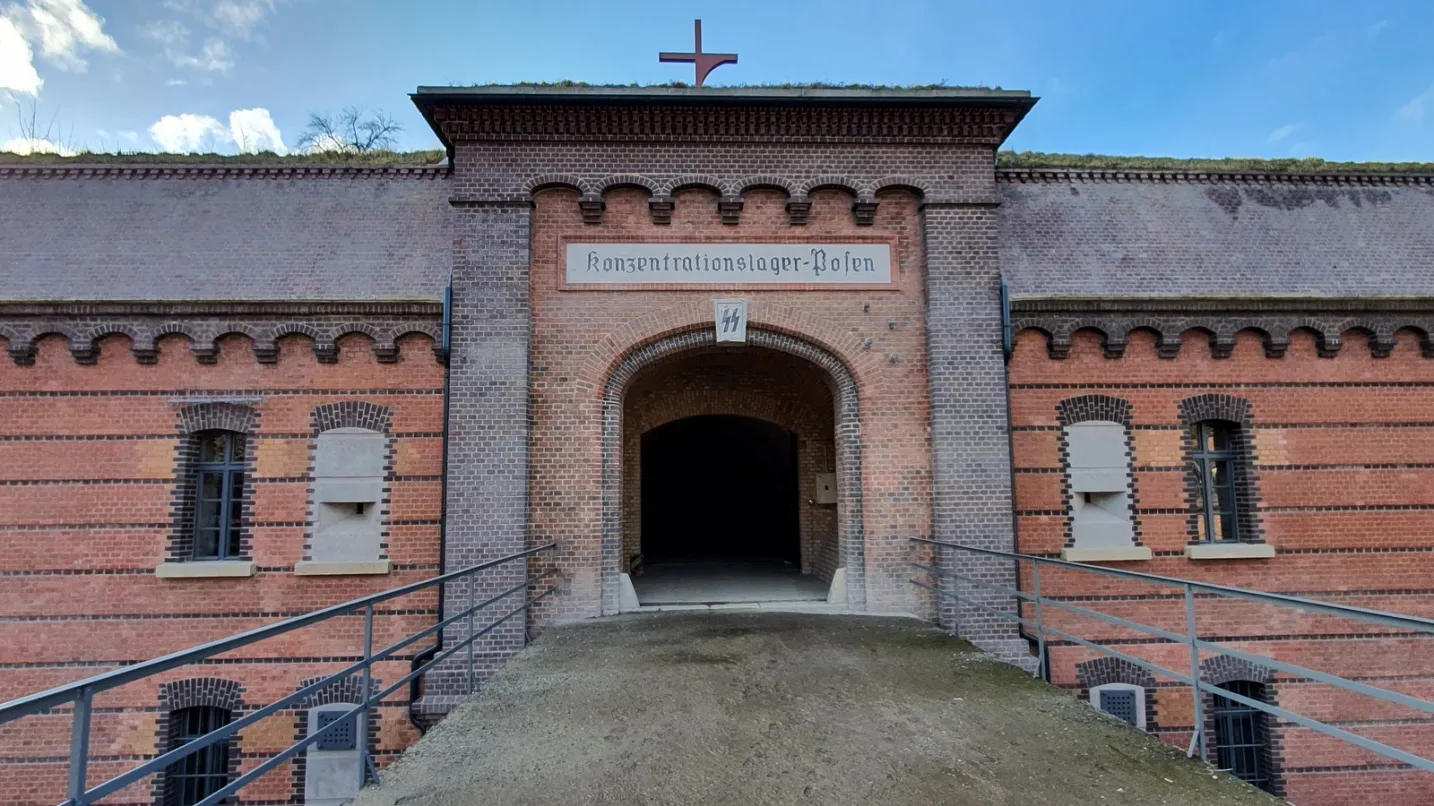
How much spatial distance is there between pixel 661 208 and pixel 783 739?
632cm

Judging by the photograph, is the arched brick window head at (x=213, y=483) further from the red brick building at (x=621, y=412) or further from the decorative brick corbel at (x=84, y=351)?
the decorative brick corbel at (x=84, y=351)

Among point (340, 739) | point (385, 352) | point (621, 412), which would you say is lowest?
point (340, 739)

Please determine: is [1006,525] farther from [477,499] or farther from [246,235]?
[246,235]

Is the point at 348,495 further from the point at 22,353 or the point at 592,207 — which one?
the point at 592,207

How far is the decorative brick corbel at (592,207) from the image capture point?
29.6 feet

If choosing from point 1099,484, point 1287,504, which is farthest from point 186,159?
point 1287,504

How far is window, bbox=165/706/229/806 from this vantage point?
8.60 metres

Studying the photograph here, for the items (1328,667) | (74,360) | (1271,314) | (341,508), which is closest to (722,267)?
(341,508)

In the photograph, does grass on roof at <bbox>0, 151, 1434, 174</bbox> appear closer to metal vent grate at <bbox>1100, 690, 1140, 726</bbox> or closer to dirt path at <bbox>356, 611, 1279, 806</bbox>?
metal vent grate at <bbox>1100, 690, 1140, 726</bbox>

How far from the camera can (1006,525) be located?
346 inches

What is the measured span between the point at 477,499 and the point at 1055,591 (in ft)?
23.6

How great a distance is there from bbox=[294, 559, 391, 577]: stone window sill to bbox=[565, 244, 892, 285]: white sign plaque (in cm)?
412

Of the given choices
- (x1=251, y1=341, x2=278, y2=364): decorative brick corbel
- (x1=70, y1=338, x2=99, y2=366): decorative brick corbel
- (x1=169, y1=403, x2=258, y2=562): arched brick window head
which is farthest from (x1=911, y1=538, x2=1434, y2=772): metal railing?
(x1=70, y1=338, x2=99, y2=366): decorative brick corbel

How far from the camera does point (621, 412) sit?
9297 mm
